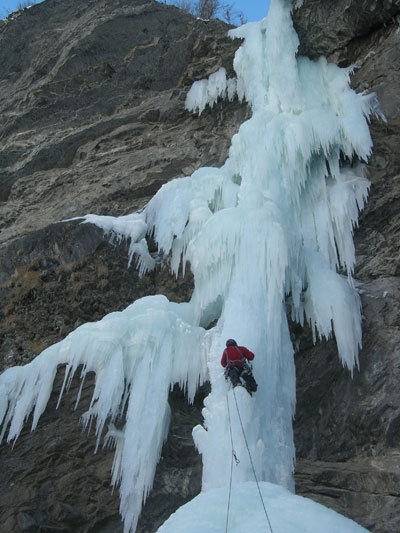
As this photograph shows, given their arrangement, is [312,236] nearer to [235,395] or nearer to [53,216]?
[235,395]

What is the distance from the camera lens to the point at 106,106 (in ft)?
39.4

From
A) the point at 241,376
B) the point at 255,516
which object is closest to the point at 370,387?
the point at 241,376

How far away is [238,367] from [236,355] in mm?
129

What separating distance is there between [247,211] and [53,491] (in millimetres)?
4110

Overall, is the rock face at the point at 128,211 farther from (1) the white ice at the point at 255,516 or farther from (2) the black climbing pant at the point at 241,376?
(1) the white ice at the point at 255,516

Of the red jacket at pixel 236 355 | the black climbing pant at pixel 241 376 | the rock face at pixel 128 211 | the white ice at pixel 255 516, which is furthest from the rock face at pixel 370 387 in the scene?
the white ice at pixel 255 516

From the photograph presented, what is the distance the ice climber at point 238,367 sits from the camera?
6.07m

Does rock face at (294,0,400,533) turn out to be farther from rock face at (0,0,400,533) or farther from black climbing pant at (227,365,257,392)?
black climbing pant at (227,365,257,392)

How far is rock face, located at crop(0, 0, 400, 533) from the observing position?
21.7ft

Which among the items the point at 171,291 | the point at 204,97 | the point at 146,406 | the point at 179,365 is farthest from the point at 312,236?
the point at 204,97

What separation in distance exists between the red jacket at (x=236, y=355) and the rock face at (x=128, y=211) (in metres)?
1.21

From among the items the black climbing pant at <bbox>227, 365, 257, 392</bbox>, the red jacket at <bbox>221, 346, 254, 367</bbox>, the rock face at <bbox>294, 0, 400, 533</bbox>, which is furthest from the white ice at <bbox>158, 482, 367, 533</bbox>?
the rock face at <bbox>294, 0, 400, 533</bbox>

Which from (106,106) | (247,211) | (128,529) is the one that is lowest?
(128,529)

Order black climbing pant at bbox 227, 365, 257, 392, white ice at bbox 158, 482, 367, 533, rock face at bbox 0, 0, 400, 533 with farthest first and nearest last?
rock face at bbox 0, 0, 400, 533
black climbing pant at bbox 227, 365, 257, 392
white ice at bbox 158, 482, 367, 533
